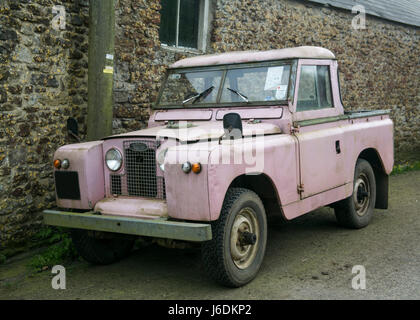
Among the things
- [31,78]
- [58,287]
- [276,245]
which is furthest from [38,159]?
[276,245]

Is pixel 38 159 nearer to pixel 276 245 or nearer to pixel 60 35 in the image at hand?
pixel 60 35

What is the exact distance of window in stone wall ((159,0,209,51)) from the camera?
7.92 metres

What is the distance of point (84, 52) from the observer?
253 inches

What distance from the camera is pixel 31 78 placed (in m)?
5.70

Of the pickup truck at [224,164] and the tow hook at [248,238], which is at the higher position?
the pickup truck at [224,164]

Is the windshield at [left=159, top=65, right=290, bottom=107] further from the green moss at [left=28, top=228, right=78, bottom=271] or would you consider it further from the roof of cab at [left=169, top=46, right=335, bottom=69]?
the green moss at [left=28, top=228, right=78, bottom=271]

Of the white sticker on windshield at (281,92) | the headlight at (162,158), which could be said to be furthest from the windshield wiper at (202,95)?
the headlight at (162,158)

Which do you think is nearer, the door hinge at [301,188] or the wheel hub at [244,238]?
the wheel hub at [244,238]

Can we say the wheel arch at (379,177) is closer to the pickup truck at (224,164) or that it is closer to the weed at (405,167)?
the pickup truck at (224,164)

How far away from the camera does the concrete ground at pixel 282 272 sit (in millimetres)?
4066

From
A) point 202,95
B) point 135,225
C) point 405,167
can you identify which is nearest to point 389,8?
point 405,167

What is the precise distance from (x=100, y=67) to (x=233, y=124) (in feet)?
6.94

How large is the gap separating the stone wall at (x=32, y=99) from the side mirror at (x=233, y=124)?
2.59 meters

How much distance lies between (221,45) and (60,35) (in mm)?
3310
